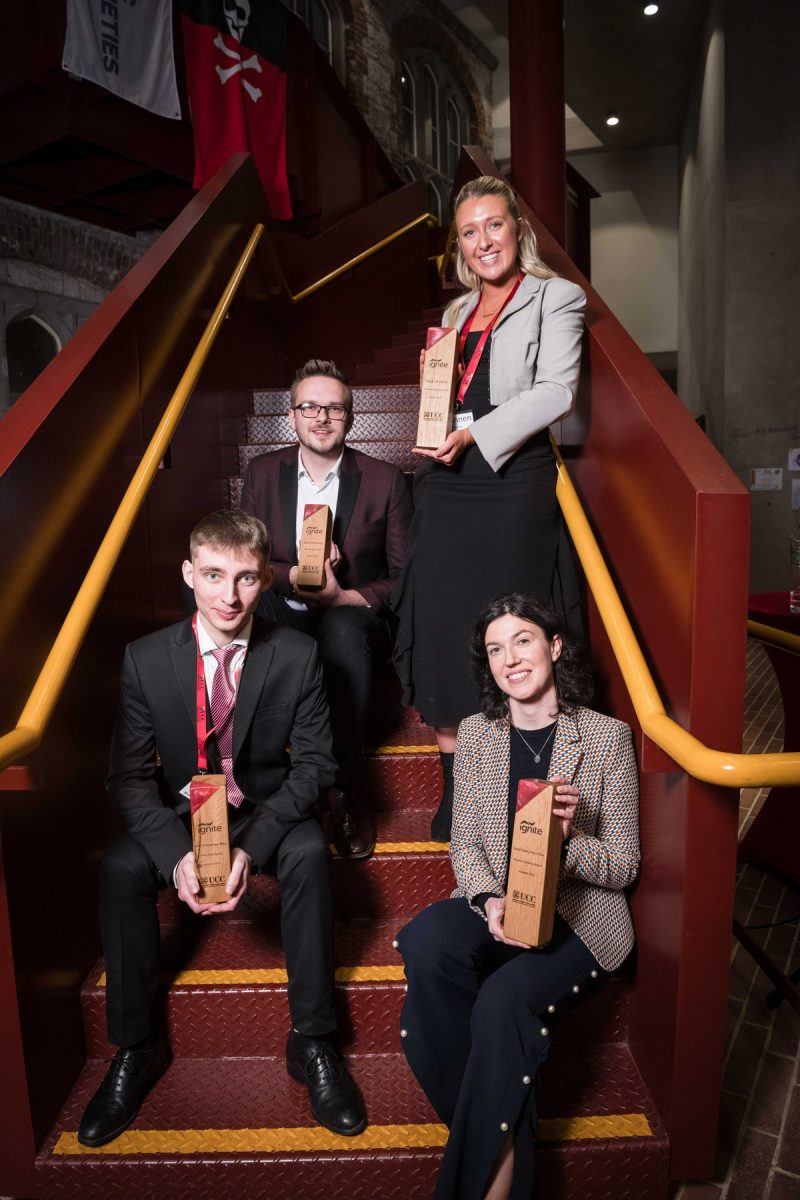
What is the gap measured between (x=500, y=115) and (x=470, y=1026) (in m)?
12.6

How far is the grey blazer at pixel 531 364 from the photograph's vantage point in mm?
1836

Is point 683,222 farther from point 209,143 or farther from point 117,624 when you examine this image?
point 117,624

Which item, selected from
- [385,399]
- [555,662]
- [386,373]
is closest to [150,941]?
[555,662]

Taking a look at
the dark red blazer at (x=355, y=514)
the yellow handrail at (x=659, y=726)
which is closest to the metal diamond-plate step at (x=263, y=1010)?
the yellow handrail at (x=659, y=726)

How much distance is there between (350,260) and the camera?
527cm

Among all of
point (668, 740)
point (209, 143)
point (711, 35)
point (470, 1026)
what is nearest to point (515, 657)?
point (668, 740)

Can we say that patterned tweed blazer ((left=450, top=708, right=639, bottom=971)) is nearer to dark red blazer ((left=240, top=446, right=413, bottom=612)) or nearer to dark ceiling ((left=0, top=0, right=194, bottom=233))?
dark red blazer ((left=240, top=446, right=413, bottom=612))

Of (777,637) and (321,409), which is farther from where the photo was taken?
(321,409)

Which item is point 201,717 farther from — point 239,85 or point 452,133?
point 452,133

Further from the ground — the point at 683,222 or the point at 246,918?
the point at 683,222

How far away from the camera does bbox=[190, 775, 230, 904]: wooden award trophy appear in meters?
1.45

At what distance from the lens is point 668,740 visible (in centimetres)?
128

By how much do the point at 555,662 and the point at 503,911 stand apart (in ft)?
1.71

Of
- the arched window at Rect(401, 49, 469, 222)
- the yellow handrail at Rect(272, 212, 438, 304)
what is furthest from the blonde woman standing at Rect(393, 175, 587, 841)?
the arched window at Rect(401, 49, 469, 222)
